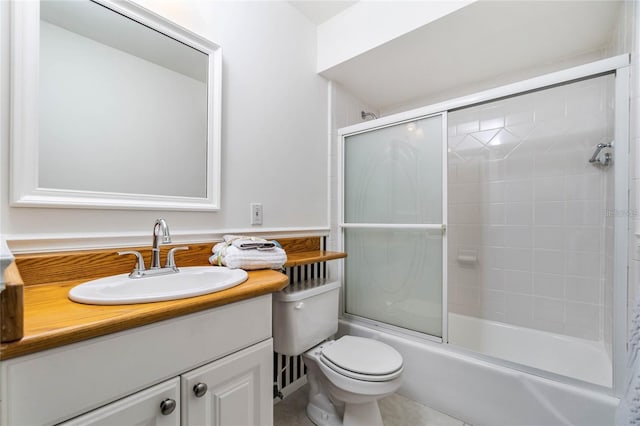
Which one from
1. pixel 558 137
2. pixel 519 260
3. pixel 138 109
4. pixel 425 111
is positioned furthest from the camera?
pixel 519 260

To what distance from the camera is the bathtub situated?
1199 mm

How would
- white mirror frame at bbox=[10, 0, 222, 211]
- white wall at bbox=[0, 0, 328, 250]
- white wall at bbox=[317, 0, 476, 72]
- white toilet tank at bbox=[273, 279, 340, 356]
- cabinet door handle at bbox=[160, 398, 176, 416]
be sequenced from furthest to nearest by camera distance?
1. white wall at bbox=[317, 0, 476, 72]
2. white toilet tank at bbox=[273, 279, 340, 356]
3. white wall at bbox=[0, 0, 328, 250]
4. white mirror frame at bbox=[10, 0, 222, 211]
5. cabinet door handle at bbox=[160, 398, 176, 416]

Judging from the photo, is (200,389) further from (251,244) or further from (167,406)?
(251,244)

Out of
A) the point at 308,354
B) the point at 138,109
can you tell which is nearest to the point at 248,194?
the point at 138,109

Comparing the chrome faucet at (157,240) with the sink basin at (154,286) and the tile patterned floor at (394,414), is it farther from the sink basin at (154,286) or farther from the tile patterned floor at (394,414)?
the tile patterned floor at (394,414)

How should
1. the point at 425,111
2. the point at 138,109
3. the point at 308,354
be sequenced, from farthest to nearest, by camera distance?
the point at 425,111, the point at 308,354, the point at 138,109

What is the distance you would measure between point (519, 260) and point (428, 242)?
2.87ft

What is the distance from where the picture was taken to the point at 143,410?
2.25 feet

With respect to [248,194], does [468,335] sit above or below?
below

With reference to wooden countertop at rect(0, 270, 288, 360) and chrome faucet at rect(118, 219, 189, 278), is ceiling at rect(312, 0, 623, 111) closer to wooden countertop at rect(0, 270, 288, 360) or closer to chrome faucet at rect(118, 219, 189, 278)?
chrome faucet at rect(118, 219, 189, 278)

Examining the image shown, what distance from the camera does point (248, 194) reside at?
1.56 metres

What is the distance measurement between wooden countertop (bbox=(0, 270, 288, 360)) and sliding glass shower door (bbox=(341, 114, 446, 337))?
1.17 metres

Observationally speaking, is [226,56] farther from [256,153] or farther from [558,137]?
[558,137]

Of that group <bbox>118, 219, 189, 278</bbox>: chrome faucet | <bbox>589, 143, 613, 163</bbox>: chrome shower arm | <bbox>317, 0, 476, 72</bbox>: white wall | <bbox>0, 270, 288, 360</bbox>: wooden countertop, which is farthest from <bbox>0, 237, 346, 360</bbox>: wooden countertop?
<bbox>589, 143, 613, 163</bbox>: chrome shower arm
